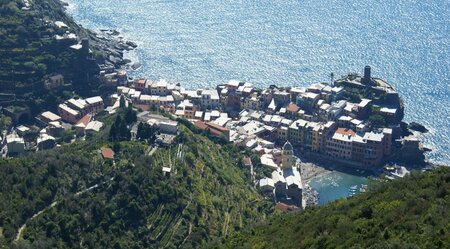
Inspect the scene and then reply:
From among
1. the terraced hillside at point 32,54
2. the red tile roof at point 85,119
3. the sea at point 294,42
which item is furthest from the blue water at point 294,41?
the red tile roof at point 85,119

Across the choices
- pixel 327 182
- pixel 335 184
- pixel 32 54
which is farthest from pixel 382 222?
pixel 32 54

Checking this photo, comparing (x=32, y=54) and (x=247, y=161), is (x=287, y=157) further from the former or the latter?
(x=32, y=54)

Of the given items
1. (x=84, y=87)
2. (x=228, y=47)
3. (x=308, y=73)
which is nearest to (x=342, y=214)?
(x=84, y=87)

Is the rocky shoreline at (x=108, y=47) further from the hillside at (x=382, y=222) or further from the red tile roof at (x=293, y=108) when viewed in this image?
the hillside at (x=382, y=222)

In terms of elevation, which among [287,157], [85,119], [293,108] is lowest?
[287,157]

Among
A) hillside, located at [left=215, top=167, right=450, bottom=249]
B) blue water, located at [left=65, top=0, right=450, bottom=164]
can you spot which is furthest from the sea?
hillside, located at [left=215, top=167, right=450, bottom=249]

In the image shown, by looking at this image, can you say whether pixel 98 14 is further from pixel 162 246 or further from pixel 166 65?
pixel 162 246

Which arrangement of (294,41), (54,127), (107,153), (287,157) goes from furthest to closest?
(294,41) < (54,127) < (287,157) < (107,153)
